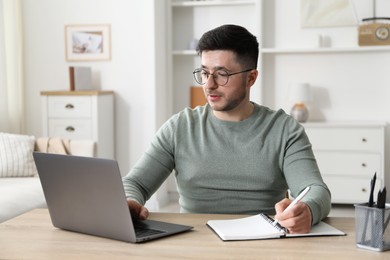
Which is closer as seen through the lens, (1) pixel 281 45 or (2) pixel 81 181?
(2) pixel 81 181

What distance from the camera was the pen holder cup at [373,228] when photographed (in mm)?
1486

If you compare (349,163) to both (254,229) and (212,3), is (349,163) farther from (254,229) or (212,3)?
(254,229)

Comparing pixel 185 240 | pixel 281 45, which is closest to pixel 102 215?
pixel 185 240

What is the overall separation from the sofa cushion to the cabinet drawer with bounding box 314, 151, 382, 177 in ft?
7.54

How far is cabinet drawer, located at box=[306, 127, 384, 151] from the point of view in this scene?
5.03 m

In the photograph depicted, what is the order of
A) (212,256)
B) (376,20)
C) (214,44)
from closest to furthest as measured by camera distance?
(212,256)
(214,44)
(376,20)

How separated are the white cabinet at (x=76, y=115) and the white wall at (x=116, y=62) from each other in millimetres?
278

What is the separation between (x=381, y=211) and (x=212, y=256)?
41 cm

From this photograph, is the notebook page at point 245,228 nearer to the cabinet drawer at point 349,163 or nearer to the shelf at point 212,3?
the cabinet drawer at point 349,163

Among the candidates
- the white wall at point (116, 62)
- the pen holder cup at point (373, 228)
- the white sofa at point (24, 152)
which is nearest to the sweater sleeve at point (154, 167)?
the pen holder cup at point (373, 228)

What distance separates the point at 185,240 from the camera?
1595 millimetres

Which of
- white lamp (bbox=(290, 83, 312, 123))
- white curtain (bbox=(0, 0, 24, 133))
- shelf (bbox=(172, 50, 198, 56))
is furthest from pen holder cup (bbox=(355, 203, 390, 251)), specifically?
white curtain (bbox=(0, 0, 24, 133))

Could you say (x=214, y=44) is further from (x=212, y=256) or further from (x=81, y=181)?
(x=212, y=256)

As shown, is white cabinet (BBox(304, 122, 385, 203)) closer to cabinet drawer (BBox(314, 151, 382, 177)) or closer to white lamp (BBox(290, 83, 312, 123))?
cabinet drawer (BBox(314, 151, 382, 177))
